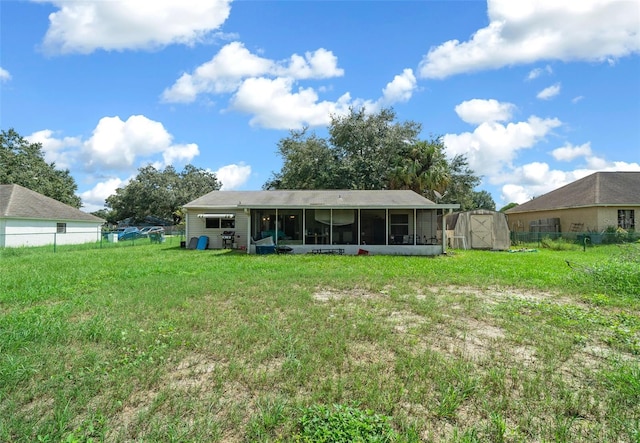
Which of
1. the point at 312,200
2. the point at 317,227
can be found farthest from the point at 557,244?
the point at 312,200

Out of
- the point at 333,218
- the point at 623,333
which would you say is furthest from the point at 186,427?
the point at 333,218

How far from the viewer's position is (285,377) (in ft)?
10.8

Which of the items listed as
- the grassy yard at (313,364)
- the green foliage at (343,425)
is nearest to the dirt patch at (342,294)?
the grassy yard at (313,364)

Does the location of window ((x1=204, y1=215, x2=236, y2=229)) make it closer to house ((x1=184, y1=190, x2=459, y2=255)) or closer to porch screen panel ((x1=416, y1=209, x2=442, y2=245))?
house ((x1=184, y1=190, x2=459, y2=255))

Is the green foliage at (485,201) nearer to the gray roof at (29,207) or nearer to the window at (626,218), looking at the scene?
the window at (626,218)

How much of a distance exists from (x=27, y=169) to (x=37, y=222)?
1737cm

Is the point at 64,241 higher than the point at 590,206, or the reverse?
the point at 590,206

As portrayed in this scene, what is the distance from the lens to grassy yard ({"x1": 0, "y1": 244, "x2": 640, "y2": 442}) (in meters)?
2.58

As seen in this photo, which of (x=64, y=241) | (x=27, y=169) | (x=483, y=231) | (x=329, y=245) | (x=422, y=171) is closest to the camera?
(x=329, y=245)

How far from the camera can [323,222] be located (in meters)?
16.3

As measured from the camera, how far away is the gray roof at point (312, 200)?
588 inches

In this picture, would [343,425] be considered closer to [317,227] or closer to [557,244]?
[317,227]

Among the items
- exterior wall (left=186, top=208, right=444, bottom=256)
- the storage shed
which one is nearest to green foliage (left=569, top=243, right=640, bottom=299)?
exterior wall (left=186, top=208, right=444, bottom=256)

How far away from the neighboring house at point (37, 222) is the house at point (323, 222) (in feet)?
27.8
